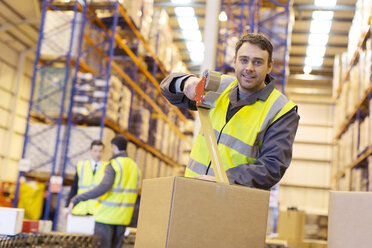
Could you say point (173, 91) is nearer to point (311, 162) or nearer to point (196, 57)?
point (196, 57)

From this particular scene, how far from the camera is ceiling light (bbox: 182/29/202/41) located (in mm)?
16641

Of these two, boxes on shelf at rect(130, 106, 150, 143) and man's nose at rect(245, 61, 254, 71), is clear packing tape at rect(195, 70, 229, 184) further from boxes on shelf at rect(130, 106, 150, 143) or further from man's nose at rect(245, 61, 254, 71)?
boxes on shelf at rect(130, 106, 150, 143)

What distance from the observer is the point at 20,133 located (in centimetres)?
1691

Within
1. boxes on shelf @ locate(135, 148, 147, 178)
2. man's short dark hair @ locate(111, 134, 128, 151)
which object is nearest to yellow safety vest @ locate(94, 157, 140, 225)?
man's short dark hair @ locate(111, 134, 128, 151)

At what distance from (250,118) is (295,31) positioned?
15.1 m

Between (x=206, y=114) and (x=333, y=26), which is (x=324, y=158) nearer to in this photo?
(x=333, y=26)

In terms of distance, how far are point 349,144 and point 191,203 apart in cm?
1010

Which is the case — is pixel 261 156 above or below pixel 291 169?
below

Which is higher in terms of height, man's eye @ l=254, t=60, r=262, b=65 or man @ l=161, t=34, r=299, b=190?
man's eye @ l=254, t=60, r=262, b=65

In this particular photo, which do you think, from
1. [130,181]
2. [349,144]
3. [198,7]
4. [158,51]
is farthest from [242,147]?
[198,7]

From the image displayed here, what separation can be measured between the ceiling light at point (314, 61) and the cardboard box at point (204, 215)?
17.7 metres

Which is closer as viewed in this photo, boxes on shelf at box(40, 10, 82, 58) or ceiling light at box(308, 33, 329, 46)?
boxes on shelf at box(40, 10, 82, 58)

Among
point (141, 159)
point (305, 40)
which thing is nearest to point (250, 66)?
point (141, 159)

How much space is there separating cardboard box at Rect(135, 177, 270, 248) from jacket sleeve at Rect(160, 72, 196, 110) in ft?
2.05
